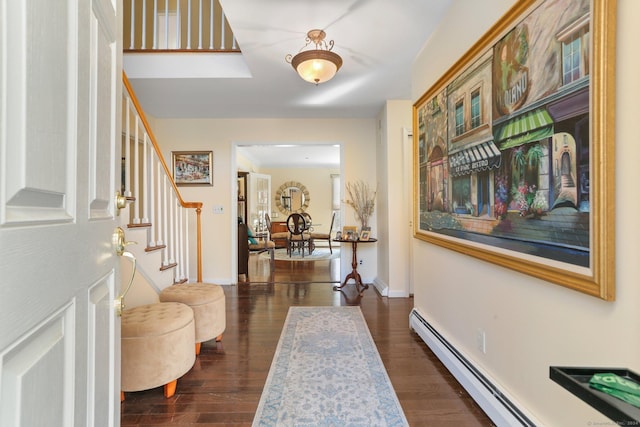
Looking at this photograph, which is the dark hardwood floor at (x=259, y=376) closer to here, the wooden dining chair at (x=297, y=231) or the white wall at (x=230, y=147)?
the white wall at (x=230, y=147)

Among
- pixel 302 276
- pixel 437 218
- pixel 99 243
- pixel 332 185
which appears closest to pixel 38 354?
pixel 99 243

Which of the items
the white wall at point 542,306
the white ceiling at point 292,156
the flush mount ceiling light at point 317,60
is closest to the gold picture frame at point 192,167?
the white ceiling at point 292,156

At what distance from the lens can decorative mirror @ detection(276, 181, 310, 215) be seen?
9625 mm

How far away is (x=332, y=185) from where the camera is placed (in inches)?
381

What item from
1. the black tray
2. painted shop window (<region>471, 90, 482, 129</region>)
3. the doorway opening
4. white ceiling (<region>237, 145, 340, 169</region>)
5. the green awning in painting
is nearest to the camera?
the black tray

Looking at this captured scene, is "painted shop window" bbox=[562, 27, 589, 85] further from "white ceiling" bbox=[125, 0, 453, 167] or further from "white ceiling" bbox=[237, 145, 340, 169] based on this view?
"white ceiling" bbox=[237, 145, 340, 169]

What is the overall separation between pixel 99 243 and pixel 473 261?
184 cm

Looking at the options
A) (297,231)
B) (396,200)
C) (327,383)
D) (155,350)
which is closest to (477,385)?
(327,383)

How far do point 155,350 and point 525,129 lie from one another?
221 centimetres

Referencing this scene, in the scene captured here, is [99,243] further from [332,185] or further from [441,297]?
[332,185]

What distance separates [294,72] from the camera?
118 inches

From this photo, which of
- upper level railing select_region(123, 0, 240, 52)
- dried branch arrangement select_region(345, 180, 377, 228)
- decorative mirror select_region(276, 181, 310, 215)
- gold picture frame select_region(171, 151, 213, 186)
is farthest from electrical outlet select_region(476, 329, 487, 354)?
decorative mirror select_region(276, 181, 310, 215)

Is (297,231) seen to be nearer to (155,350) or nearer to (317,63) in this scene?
(317,63)

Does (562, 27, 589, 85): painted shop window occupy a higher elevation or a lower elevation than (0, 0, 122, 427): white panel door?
higher
